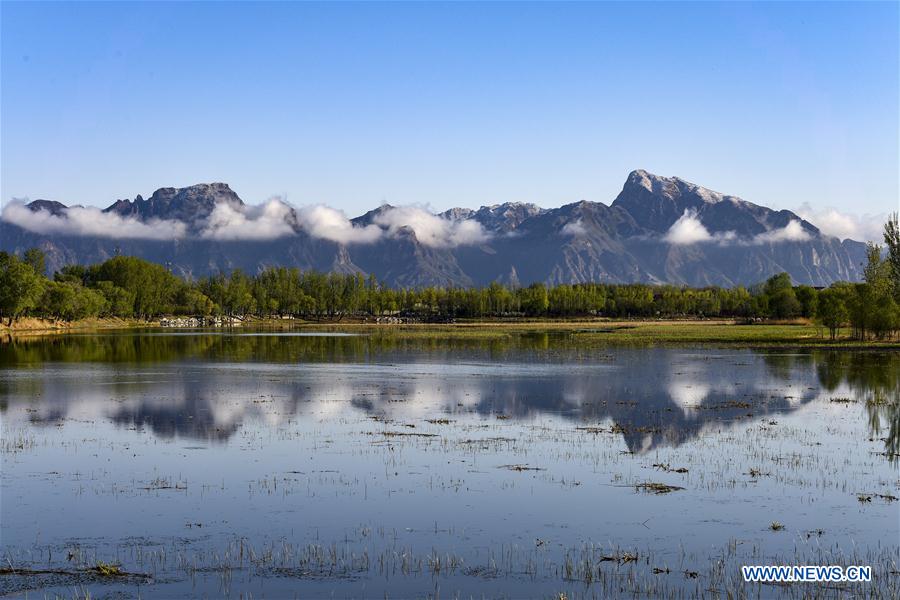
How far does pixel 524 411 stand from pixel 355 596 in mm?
28136

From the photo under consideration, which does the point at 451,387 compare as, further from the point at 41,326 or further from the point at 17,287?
the point at 41,326

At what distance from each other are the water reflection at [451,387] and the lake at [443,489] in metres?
0.41

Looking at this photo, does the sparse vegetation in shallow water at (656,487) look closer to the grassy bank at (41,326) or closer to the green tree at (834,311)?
the green tree at (834,311)

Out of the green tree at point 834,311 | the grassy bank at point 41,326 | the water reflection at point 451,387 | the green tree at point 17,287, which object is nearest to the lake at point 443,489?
the water reflection at point 451,387

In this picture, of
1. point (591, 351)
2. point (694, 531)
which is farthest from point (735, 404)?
point (591, 351)

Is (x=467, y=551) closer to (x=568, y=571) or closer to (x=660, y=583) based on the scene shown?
(x=568, y=571)

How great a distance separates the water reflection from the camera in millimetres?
42406

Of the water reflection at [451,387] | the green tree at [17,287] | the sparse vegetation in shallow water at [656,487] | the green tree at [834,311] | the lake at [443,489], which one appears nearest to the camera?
the lake at [443,489]

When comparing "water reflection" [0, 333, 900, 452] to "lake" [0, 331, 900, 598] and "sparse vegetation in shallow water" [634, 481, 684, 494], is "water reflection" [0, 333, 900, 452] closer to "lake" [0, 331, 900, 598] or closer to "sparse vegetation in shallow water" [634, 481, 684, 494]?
"lake" [0, 331, 900, 598]

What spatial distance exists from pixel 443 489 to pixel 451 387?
31220 mm

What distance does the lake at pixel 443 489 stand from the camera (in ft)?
62.7

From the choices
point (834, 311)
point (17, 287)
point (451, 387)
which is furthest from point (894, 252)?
point (17, 287)

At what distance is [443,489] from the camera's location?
88.2 feet

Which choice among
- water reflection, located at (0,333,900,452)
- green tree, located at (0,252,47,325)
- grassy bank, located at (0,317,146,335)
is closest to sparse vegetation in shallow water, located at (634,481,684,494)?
water reflection, located at (0,333,900,452)
